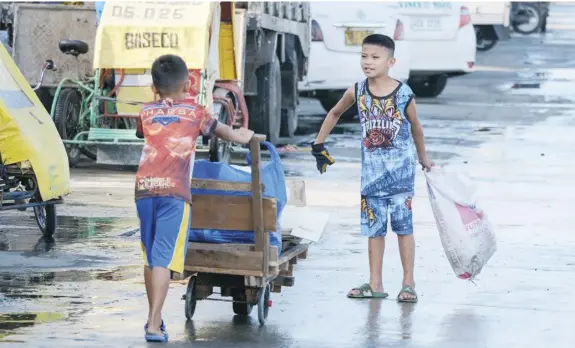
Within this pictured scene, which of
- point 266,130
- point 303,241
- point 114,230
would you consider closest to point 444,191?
point 303,241

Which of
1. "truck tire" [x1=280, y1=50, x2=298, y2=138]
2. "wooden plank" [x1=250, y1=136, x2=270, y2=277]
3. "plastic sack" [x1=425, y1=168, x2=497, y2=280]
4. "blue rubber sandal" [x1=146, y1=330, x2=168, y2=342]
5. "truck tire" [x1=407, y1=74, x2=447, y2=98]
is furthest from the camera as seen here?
"truck tire" [x1=407, y1=74, x2=447, y2=98]

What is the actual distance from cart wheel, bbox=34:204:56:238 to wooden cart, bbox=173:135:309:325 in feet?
9.98

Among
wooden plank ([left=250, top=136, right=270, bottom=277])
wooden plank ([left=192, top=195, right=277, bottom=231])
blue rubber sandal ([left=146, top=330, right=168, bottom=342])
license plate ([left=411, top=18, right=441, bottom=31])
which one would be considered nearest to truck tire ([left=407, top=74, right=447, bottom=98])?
license plate ([left=411, top=18, right=441, bottom=31])

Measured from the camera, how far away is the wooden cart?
7.50m

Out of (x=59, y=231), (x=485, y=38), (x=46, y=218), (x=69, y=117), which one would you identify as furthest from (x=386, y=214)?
(x=485, y=38)

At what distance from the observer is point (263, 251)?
24.6ft

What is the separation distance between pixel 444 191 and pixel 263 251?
169 centimetres

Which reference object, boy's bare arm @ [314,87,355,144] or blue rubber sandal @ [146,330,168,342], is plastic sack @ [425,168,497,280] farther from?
blue rubber sandal @ [146,330,168,342]

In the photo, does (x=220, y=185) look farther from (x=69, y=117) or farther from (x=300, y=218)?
(x=69, y=117)

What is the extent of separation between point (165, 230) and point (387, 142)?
1.81 meters

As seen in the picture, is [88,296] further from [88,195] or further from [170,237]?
[88,195]

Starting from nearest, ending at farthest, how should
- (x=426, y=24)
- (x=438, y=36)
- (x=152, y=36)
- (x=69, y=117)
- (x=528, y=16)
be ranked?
(x=152, y=36) < (x=69, y=117) < (x=426, y=24) < (x=438, y=36) < (x=528, y=16)

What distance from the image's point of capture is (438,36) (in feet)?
79.4

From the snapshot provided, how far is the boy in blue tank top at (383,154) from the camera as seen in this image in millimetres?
8477
